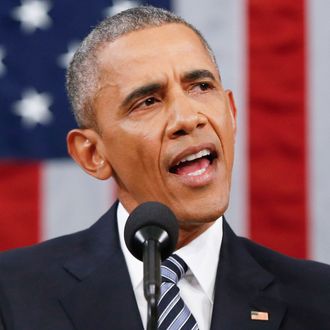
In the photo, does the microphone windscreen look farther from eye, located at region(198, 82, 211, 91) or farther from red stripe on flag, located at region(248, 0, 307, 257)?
red stripe on flag, located at region(248, 0, 307, 257)

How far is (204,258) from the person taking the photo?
6.17ft

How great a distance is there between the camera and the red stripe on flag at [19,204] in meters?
2.75

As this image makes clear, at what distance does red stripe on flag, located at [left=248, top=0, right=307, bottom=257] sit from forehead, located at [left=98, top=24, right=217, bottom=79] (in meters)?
0.83

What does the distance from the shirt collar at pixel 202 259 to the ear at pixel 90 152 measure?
13 centimetres

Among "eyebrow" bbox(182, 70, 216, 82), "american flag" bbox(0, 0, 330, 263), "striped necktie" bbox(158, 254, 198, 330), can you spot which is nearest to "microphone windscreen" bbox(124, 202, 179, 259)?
"striped necktie" bbox(158, 254, 198, 330)

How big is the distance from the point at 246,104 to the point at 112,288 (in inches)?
39.0

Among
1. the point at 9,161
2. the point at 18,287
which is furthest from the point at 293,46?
the point at 18,287

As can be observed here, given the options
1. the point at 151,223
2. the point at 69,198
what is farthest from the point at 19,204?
the point at 151,223

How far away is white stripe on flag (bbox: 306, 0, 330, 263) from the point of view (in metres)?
2.69

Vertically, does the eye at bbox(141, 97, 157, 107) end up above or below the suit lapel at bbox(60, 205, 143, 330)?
above

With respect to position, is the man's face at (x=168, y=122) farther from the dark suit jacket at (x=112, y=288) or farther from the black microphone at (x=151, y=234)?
the black microphone at (x=151, y=234)

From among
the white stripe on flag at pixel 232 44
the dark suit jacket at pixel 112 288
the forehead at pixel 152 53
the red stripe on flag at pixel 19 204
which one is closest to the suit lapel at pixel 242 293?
the dark suit jacket at pixel 112 288

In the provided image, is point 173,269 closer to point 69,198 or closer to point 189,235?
point 189,235

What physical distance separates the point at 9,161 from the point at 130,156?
0.96m
